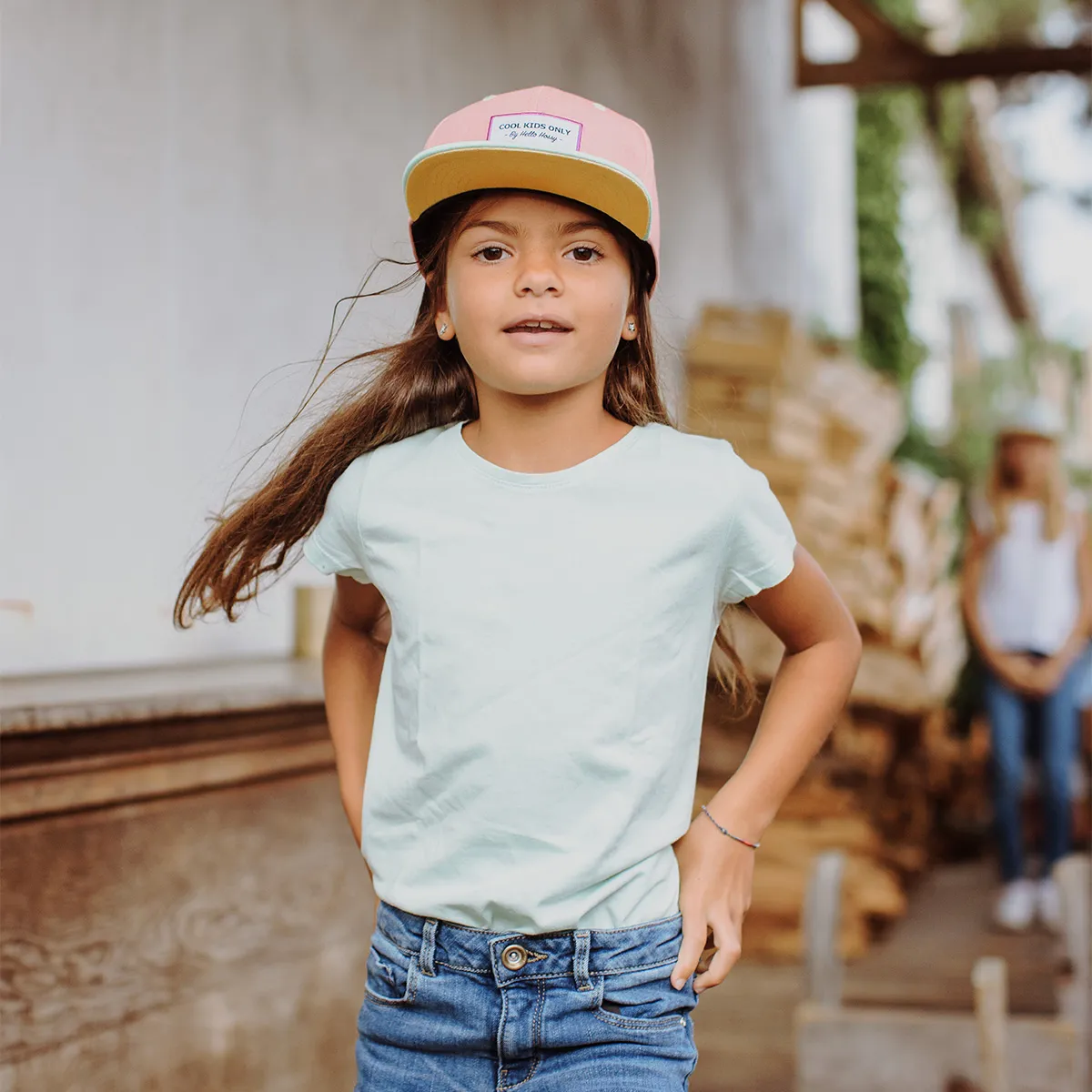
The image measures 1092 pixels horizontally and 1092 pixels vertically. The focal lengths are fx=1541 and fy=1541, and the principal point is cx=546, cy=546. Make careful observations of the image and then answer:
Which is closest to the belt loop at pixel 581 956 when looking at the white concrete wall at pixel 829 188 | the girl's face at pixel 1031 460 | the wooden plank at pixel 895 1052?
the wooden plank at pixel 895 1052

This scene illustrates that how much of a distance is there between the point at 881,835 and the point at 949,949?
108cm

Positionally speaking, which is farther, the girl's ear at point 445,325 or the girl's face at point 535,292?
the girl's ear at point 445,325

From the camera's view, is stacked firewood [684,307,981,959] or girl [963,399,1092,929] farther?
girl [963,399,1092,929]

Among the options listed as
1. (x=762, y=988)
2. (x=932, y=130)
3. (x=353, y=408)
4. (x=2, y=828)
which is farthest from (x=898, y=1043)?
(x=932, y=130)

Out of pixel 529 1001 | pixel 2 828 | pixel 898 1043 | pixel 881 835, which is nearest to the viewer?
pixel 529 1001

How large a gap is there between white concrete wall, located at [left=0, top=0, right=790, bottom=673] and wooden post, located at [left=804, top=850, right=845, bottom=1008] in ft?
4.88

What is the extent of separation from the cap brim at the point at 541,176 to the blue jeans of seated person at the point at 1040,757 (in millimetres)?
4362

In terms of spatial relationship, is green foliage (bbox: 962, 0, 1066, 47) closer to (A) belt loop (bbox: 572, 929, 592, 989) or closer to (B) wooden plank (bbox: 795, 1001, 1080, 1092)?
(B) wooden plank (bbox: 795, 1001, 1080, 1092)

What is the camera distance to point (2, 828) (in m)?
2.41

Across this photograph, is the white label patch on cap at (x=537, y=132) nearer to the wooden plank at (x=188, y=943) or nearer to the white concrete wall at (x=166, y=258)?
the white concrete wall at (x=166, y=258)

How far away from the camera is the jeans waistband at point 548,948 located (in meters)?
1.55

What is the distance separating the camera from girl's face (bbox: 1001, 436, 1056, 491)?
18.7 ft

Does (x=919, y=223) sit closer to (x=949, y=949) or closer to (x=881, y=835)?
(x=881, y=835)

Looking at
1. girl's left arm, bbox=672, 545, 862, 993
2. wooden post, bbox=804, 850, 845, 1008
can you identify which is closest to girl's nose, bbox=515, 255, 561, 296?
girl's left arm, bbox=672, 545, 862, 993
